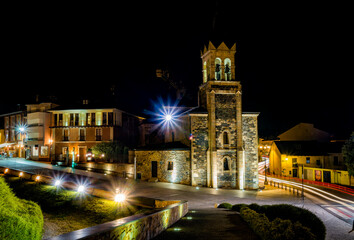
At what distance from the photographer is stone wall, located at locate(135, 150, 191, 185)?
29516 mm

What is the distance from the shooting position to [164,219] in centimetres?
852

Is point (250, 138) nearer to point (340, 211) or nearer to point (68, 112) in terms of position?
point (340, 211)

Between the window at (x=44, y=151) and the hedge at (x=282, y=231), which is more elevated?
the window at (x=44, y=151)

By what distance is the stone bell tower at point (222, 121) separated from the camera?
94.8 ft

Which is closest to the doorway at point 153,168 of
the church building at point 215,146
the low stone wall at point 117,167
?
the church building at point 215,146

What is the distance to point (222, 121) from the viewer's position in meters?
29.9

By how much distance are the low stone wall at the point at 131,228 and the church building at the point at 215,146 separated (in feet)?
65.7

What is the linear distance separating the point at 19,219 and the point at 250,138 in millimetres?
27701

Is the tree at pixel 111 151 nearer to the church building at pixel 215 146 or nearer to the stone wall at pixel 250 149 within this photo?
the church building at pixel 215 146

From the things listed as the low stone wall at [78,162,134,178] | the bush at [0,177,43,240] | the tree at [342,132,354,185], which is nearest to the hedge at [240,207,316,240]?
the bush at [0,177,43,240]

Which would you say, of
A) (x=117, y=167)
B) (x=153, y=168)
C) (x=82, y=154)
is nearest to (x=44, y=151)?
(x=82, y=154)

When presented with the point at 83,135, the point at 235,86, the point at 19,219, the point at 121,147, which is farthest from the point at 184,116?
the point at 19,219

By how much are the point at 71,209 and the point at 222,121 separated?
1929 centimetres

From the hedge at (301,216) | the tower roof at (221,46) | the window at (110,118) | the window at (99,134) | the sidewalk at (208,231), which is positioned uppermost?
the tower roof at (221,46)
